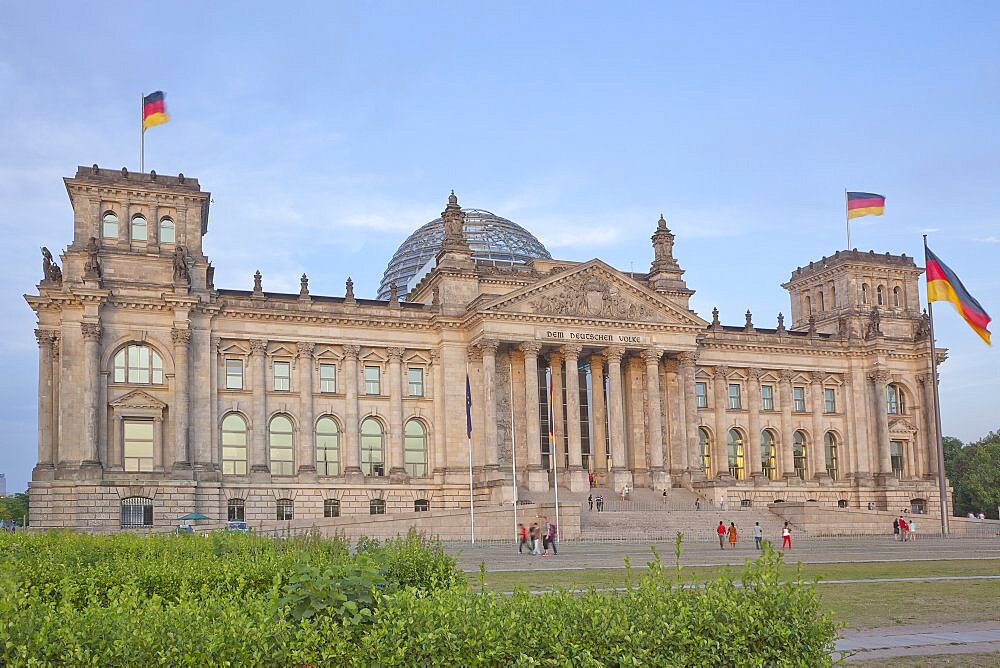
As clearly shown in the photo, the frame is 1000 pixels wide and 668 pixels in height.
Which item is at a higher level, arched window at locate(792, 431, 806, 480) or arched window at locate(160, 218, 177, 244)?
arched window at locate(160, 218, 177, 244)

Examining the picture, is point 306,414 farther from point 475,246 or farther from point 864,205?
point 864,205

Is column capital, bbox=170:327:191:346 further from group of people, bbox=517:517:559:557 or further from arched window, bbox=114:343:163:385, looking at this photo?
group of people, bbox=517:517:559:557

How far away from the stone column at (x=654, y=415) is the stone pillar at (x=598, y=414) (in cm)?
337

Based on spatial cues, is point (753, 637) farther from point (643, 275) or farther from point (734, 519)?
point (643, 275)

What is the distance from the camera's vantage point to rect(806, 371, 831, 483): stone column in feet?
297

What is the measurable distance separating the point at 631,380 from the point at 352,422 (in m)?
21.5

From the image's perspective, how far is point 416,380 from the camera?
258 ft

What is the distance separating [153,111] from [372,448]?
27524 mm

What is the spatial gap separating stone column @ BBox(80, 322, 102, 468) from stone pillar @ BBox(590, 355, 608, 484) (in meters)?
34.9

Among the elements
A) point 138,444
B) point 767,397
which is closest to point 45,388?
point 138,444

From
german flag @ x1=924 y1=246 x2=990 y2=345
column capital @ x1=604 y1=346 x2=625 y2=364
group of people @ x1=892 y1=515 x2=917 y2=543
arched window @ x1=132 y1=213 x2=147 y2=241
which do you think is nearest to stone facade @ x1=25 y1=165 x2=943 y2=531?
arched window @ x1=132 y1=213 x2=147 y2=241

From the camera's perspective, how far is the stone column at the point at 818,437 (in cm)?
9056

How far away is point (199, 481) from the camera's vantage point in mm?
68562

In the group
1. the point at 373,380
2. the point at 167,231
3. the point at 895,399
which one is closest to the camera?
the point at 167,231
